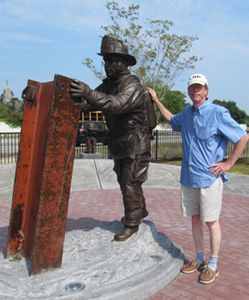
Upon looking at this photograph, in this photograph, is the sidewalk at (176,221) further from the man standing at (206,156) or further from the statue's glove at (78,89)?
the statue's glove at (78,89)

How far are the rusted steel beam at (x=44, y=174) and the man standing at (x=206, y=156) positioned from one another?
113 centimetres

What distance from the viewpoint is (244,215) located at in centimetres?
565

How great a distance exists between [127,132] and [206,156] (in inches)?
38.3

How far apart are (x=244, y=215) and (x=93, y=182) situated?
3.80 metres

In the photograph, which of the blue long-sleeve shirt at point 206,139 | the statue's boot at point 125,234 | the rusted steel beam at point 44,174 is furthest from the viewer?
the statue's boot at point 125,234

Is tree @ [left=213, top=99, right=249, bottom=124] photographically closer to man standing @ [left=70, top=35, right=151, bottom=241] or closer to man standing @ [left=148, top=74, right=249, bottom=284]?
man standing @ [left=70, top=35, right=151, bottom=241]

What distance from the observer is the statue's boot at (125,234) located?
347 centimetres

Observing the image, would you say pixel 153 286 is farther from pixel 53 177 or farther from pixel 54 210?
pixel 53 177

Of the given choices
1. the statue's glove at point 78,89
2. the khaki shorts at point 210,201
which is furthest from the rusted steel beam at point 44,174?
the khaki shorts at point 210,201

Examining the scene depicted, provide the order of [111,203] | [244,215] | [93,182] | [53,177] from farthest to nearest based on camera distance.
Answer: [93,182] < [111,203] < [244,215] < [53,177]

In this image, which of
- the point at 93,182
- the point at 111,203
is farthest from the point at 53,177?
the point at 93,182

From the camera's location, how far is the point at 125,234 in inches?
138

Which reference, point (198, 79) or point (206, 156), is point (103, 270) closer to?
point (206, 156)

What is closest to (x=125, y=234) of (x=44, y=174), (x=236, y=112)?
(x=44, y=174)
